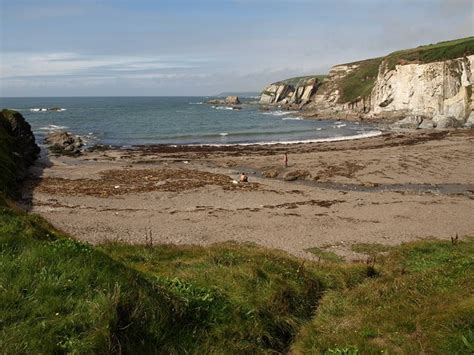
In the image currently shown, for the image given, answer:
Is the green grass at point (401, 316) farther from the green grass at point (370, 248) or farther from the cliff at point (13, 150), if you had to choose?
the cliff at point (13, 150)

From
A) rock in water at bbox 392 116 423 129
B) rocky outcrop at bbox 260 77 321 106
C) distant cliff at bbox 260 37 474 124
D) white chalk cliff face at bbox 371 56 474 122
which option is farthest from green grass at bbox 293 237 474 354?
rocky outcrop at bbox 260 77 321 106

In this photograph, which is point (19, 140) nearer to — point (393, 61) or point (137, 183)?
point (137, 183)

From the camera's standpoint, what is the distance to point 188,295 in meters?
7.70

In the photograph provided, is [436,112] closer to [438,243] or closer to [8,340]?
[438,243]

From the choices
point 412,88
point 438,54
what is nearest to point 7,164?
point 412,88

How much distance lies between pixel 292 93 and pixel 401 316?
161472 millimetres

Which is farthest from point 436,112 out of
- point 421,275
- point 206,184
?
point 421,275

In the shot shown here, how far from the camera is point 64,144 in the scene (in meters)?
53.3

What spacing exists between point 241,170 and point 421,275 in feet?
99.0

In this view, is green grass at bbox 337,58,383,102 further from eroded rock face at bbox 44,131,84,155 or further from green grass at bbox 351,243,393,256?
green grass at bbox 351,243,393,256

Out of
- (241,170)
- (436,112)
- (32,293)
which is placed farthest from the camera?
(436,112)

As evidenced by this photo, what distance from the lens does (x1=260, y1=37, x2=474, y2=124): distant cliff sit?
7619cm

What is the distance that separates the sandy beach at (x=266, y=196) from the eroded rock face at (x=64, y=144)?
7.30ft

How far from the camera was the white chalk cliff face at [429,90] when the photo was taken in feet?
238
